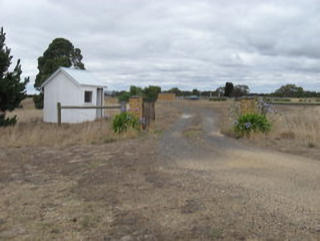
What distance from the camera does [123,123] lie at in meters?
11.7

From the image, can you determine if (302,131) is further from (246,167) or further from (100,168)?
(100,168)

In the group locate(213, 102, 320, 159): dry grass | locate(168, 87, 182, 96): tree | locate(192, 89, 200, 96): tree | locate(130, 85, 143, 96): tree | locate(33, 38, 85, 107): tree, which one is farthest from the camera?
locate(168, 87, 182, 96): tree

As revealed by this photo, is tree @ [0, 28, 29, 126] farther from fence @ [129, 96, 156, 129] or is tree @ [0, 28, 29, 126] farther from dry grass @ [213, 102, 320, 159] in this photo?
dry grass @ [213, 102, 320, 159]

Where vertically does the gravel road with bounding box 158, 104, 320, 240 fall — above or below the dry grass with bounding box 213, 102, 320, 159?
below

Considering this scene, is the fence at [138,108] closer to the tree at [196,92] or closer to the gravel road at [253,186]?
the gravel road at [253,186]

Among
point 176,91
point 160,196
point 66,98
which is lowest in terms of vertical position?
point 160,196

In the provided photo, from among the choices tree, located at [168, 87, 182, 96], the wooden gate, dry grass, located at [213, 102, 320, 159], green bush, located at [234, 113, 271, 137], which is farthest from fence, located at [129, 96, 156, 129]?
tree, located at [168, 87, 182, 96]

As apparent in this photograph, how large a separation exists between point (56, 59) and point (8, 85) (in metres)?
16.2

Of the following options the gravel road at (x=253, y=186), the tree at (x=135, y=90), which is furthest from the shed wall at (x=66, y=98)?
the tree at (x=135, y=90)

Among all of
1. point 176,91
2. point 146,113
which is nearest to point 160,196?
point 146,113

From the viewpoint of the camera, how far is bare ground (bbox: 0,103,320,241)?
332 centimetres

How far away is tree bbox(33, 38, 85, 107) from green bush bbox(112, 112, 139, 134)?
1830cm

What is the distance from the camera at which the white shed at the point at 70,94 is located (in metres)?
17.4

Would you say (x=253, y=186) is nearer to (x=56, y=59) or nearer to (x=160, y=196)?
(x=160, y=196)
